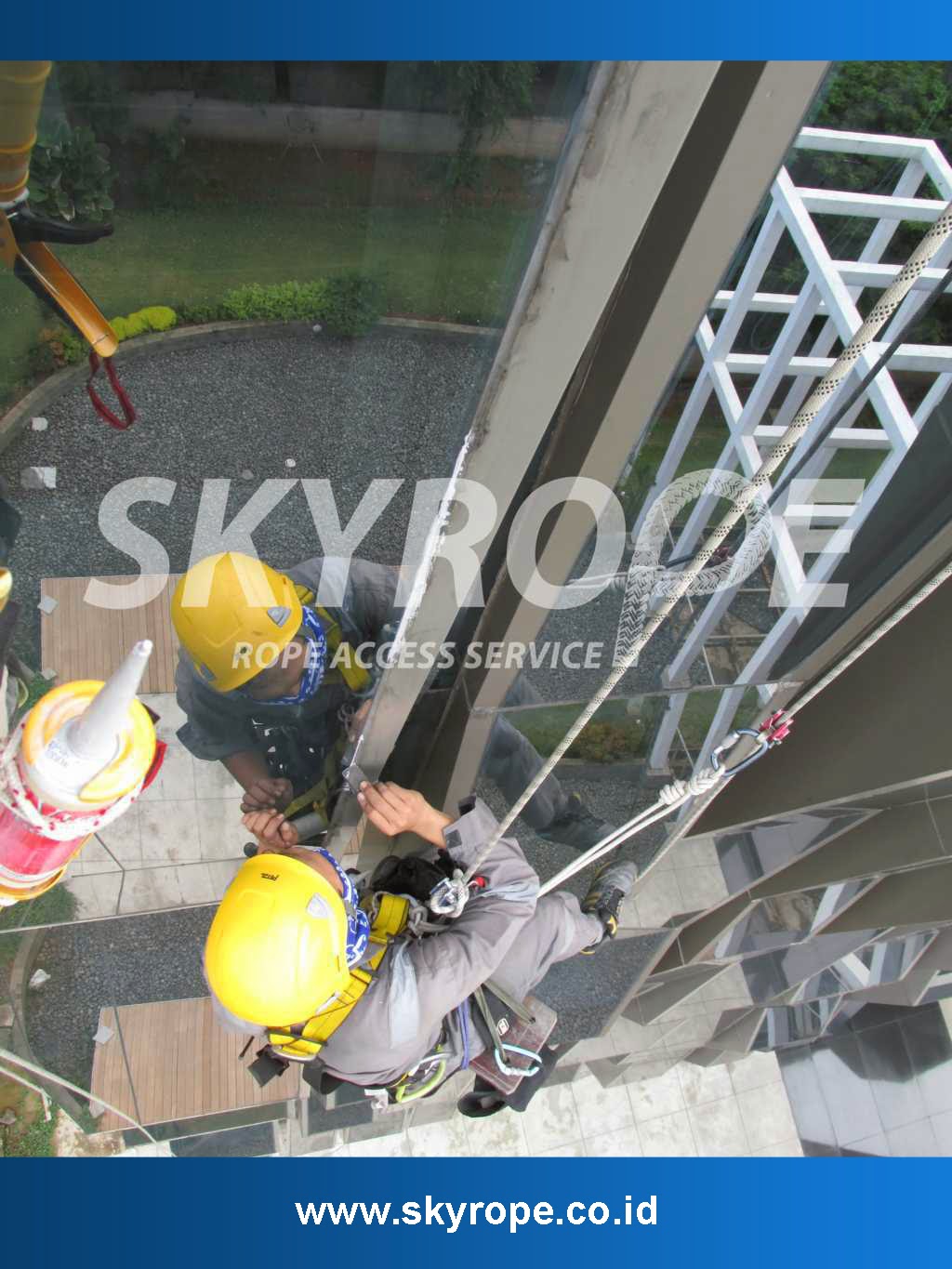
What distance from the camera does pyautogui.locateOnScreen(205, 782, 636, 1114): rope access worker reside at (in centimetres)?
239

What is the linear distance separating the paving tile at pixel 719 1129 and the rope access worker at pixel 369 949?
480cm

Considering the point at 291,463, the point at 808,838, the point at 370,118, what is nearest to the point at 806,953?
the point at 808,838

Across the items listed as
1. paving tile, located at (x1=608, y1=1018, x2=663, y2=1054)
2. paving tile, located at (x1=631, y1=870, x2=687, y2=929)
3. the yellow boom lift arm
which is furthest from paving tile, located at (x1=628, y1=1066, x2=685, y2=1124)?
the yellow boom lift arm

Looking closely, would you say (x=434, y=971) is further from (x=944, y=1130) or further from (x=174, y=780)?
(x=944, y=1130)

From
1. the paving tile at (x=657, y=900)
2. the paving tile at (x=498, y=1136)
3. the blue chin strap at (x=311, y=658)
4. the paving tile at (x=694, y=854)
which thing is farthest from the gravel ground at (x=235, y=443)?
the paving tile at (x=498, y=1136)

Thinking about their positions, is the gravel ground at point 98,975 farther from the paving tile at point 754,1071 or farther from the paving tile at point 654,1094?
the paving tile at point 754,1071

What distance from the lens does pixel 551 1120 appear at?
6668 millimetres

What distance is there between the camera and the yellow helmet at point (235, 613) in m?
2.73

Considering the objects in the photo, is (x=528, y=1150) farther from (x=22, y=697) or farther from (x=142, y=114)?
(x=142, y=114)

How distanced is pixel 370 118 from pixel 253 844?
7.23ft

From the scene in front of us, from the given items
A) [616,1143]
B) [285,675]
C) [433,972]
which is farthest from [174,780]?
[616,1143]

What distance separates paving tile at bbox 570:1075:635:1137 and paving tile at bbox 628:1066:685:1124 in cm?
9

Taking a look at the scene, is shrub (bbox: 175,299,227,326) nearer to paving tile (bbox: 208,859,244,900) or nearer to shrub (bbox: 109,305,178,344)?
shrub (bbox: 109,305,178,344)

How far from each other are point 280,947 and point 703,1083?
5.90 metres
